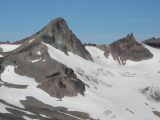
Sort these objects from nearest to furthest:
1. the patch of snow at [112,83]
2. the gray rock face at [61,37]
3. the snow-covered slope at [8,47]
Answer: the patch of snow at [112,83], the gray rock face at [61,37], the snow-covered slope at [8,47]

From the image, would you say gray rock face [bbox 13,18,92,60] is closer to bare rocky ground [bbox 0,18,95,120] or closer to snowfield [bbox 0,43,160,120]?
bare rocky ground [bbox 0,18,95,120]

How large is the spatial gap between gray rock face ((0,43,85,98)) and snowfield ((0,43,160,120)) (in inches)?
54.3

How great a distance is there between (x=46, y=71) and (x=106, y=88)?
16.6m

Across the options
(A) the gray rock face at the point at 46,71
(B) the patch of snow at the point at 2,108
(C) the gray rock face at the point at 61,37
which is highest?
(C) the gray rock face at the point at 61,37

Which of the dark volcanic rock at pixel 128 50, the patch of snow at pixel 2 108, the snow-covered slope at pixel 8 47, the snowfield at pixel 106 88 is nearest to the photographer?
the patch of snow at pixel 2 108

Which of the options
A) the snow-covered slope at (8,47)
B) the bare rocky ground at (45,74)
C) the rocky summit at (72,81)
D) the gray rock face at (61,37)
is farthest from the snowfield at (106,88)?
the snow-covered slope at (8,47)

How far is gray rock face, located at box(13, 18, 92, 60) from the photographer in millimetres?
102500

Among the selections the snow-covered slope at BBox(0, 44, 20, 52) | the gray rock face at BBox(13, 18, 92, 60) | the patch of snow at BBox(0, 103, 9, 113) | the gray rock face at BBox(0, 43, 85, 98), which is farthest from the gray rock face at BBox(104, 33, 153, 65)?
the patch of snow at BBox(0, 103, 9, 113)

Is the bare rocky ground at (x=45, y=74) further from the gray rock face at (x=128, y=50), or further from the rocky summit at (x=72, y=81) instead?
the gray rock face at (x=128, y=50)

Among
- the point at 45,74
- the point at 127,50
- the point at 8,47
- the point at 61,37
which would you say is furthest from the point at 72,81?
the point at 127,50

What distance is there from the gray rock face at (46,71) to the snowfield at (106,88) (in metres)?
1.38

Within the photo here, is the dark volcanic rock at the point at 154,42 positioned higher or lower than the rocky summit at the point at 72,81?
higher

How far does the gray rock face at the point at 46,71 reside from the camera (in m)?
81.9

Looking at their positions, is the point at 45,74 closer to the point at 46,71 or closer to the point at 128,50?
the point at 46,71
